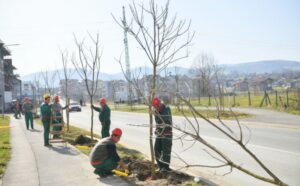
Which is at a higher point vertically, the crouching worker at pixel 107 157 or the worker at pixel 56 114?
the worker at pixel 56 114

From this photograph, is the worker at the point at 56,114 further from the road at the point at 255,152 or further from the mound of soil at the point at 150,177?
the mound of soil at the point at 150,177

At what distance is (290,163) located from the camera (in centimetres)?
1025

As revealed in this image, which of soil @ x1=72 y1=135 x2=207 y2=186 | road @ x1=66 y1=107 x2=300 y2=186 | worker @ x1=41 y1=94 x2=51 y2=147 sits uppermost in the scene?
worker @ x1=41 y1=94 x2=51 y2=147

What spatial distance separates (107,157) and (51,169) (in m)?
2.05

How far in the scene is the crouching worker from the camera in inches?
339

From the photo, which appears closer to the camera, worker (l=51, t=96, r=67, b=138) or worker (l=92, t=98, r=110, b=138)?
worker (l=92, t=98, r=110, b=138)

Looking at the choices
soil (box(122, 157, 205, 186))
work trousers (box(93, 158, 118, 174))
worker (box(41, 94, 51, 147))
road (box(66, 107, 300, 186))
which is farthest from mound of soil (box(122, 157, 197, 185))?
worker (box(41, 94, 51, 147))

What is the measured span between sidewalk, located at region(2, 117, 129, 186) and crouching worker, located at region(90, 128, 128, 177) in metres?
0.19

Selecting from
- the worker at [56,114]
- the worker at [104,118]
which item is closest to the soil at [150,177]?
the worker at [104,118]

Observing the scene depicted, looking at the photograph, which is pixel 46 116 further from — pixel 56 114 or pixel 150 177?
pixel 150 177

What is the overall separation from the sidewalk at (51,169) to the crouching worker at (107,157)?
188 millimetres

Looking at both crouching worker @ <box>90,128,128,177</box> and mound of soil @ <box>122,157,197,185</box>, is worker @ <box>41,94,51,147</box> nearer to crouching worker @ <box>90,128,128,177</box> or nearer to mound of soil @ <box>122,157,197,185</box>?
mound of soil @ <box>122,157,197,185</box>

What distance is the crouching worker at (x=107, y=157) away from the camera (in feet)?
28.2

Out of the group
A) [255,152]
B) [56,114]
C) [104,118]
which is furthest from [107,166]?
[56,114]
